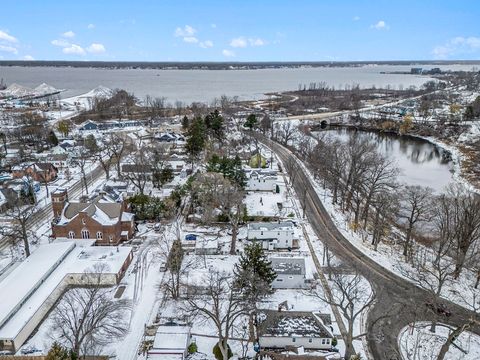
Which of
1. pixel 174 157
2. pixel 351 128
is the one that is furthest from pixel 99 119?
pixel 351 128

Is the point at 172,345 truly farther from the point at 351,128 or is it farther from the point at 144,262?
the point at 351,128

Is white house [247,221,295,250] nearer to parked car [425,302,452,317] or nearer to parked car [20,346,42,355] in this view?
parked car [425,302,452,317]

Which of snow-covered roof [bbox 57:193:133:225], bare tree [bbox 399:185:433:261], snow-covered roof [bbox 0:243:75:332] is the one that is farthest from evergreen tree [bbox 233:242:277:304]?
snow-covered roof [bbox 57:193:133:225]

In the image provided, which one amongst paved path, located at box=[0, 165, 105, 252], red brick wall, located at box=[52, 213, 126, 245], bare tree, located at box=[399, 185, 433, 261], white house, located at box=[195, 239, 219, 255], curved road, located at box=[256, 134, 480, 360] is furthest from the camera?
paved path, located at box=[0, 165, 105, 252]

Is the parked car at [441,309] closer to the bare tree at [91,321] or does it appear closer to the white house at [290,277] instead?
the white house at [290,277]

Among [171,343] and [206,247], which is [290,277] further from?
[171,343]

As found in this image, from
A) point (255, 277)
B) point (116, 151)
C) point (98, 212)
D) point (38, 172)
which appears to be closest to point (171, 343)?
point (255, 277)
